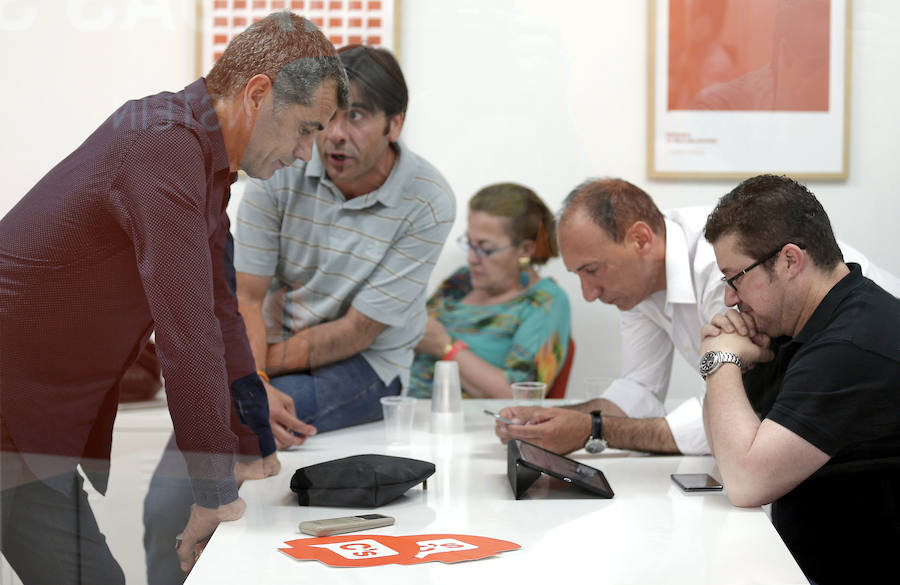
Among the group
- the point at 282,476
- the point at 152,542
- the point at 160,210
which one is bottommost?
the point at 152,542

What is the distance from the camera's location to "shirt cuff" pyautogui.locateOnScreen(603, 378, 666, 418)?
206cm

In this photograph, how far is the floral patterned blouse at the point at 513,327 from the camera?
2.47 meters

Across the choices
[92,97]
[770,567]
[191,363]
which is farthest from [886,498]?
[92,97]

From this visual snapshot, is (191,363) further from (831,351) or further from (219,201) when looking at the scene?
(831,351)

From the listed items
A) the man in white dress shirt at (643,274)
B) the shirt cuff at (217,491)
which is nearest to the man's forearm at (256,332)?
the shirt cuff at (217,491)

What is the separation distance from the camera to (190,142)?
52.1 inches

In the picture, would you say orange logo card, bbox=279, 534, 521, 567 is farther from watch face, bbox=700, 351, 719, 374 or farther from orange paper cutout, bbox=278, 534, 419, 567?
watch face, bbox=700, 351, 719, 374

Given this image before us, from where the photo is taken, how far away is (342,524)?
1262mm

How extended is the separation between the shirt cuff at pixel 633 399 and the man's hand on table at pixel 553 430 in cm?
32

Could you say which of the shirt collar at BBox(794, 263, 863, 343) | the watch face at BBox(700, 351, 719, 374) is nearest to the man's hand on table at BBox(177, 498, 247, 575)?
the watch face at BBox(700, 351, 719, 374)

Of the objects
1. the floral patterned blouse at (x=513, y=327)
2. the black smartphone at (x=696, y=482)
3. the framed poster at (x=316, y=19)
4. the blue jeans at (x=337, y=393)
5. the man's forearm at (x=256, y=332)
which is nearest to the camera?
the black smartphone at (x=696, y=482)

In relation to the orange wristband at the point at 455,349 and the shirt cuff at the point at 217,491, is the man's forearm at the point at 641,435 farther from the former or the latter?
the orange wristband at the point at 455,349

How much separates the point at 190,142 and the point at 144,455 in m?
0.66

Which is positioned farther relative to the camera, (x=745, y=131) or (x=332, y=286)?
(x=745, y=131)
